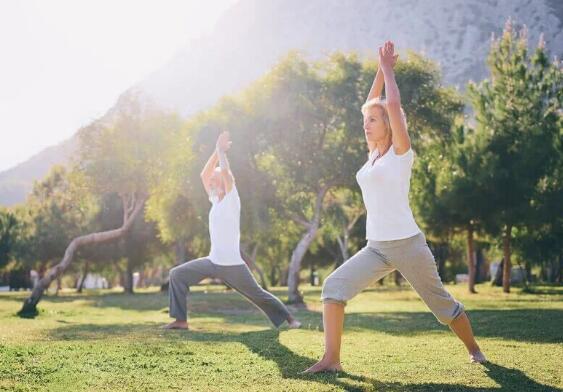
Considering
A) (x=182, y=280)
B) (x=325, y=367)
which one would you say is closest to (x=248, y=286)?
(x=182, y=280)

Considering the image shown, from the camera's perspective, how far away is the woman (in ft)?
20.3

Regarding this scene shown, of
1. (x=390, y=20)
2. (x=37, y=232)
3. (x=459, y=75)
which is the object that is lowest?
(x=37, y=232)

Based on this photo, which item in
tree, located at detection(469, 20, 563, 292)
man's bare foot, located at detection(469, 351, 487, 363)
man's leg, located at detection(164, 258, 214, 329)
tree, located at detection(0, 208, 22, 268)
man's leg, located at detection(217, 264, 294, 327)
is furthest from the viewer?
tree, located at detection(0, 208, 22, 268)

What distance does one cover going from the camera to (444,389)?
17.9 ft

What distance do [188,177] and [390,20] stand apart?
140m

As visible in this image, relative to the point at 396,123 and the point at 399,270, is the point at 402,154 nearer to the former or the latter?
the point at 396,123

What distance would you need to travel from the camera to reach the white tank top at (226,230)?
1055cm

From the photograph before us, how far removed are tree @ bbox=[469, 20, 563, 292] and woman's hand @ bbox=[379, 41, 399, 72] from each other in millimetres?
22166

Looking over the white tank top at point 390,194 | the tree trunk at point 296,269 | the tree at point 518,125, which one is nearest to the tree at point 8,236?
the tree trunk at point 296,269

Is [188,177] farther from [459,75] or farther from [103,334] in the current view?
[459,75]

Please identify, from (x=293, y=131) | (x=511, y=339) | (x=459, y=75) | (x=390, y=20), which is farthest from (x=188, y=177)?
(x=390, y=20)

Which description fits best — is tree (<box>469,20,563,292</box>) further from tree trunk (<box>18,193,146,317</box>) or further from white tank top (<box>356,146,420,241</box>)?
white tank top (<box>356,146,420,241</box>)

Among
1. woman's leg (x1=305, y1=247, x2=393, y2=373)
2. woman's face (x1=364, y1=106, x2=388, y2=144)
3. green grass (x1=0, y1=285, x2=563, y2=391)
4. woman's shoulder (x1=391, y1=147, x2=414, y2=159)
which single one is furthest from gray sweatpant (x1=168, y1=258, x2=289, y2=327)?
woman's shoulder (x1=391, y1=147, x2=414, y2=159)

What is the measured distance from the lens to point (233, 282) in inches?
415
